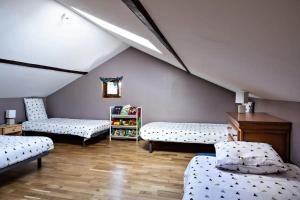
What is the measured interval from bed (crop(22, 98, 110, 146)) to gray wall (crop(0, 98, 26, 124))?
0.52 feet

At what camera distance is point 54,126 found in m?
5.18

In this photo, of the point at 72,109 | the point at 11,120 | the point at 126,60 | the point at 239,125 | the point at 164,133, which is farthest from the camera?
the point at 72,109

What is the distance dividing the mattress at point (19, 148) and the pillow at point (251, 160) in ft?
8.42

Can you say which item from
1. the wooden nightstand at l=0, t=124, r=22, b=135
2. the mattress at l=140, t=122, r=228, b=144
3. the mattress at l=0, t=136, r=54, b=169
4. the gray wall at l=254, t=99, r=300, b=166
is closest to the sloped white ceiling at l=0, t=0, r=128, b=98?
the wooden nightstand at l=0, t=124, r=22, b=135

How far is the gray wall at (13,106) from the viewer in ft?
16.9

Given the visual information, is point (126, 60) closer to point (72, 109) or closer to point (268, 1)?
point (72, 109)

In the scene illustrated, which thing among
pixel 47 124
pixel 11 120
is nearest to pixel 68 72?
pixel 47 124

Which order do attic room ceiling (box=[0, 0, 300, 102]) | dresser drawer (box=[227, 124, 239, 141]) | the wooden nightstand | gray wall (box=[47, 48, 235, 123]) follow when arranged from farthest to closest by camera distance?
gray wall (box=[47, 48, 235, 123]) → the wooden nightstand → dresser drawer (box=[227, 124, 239, 141]) → attic room ceiling (box=[0, 0, 300, 102])

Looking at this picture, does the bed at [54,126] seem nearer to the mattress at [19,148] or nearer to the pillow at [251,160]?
the mattress at [19,148]

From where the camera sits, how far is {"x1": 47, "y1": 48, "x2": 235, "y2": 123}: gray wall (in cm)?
546

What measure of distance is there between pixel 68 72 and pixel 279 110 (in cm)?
473

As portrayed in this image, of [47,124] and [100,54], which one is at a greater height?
[100,54]

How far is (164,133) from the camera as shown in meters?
4.51

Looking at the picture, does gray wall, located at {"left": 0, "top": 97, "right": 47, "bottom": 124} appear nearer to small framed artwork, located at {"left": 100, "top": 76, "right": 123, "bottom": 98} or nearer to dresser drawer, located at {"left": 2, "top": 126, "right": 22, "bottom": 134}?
dresser drawer, located at {"left": 2, "top": 126, "right": 22, "bottom": 134}
